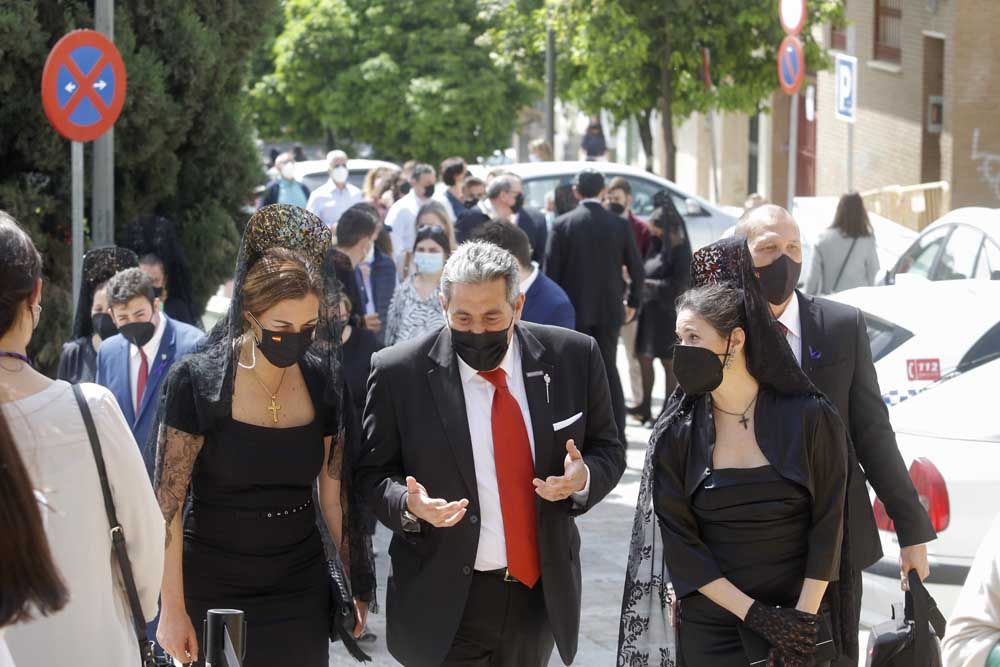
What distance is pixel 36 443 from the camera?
3553mm

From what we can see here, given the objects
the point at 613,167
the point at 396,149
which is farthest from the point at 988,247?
the point at 396,149

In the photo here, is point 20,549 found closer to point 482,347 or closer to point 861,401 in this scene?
point 482,347

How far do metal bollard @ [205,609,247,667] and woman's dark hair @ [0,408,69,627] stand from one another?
1.03m

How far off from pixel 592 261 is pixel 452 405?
7123 millimetres

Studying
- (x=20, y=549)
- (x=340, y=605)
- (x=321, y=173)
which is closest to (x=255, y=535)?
(x=340, y=605)

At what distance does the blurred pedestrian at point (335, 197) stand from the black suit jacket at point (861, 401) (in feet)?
42.0

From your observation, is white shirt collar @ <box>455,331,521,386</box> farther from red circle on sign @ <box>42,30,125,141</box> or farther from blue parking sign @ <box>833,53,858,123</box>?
blue parking sign @ <box>833,53,858,123</box>

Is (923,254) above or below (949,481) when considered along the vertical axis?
below

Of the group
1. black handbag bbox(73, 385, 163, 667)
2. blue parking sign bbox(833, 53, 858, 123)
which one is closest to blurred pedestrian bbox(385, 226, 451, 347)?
black handbag bbox(73, 385, 163, 667)

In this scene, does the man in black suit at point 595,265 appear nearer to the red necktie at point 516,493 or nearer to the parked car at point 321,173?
the red necktie at point 516,493

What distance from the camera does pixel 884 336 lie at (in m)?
7.54

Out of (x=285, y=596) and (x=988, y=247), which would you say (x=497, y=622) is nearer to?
(x=285, y=596)

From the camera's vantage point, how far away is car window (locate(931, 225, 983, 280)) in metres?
9.93

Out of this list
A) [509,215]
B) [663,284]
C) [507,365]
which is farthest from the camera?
[509,215]
